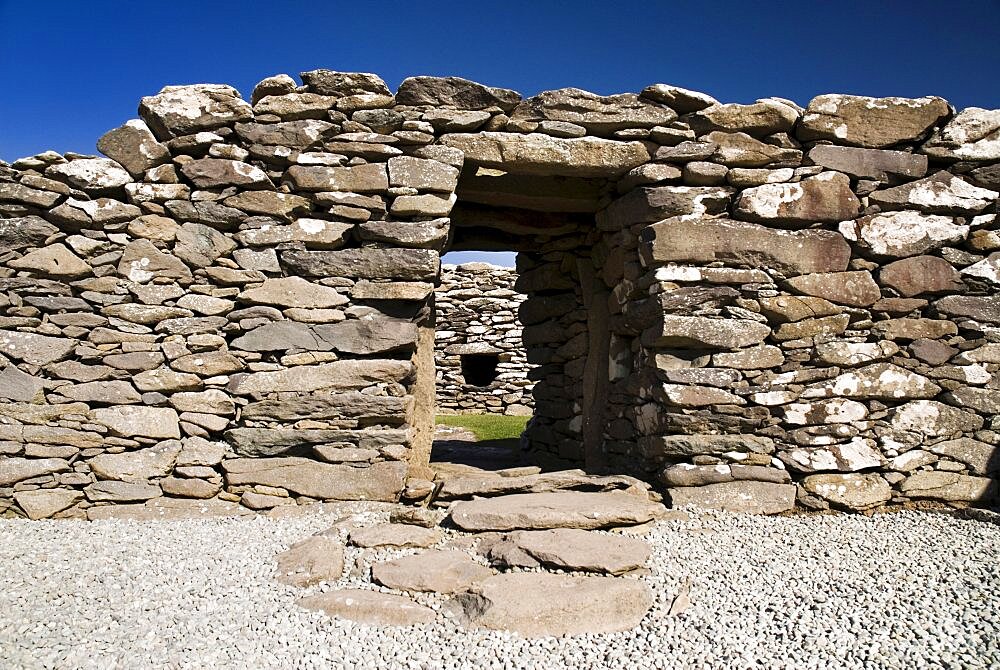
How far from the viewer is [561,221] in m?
6.95

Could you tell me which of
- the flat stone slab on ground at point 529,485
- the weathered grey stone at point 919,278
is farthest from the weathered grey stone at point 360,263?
the weathered grey stone at point 919,278

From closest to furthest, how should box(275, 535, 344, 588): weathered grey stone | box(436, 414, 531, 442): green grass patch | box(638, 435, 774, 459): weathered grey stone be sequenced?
box(275, 535, 344, 588): weathered grey stone
box(638, 435, 774, 459): weathered grey stone
box(436, 414, 531, 442): green grass patch

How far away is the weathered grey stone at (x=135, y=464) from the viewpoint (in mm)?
4848

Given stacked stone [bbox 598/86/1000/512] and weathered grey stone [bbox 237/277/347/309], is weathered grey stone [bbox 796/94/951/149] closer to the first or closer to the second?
stacked stone [bbox 598/86/1000/512]

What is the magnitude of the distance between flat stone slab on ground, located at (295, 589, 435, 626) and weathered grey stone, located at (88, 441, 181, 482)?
2085 mm

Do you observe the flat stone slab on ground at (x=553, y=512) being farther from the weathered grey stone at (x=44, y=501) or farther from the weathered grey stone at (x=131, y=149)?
the weathered grey stone at (x=131, y=149)

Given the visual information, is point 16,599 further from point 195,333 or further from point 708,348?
point 708,348

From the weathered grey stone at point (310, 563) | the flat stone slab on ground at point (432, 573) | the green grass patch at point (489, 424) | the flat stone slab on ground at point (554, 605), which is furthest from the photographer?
the green grass patch at point (489, 424)

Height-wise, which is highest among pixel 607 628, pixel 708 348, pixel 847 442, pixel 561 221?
pixel 561 221

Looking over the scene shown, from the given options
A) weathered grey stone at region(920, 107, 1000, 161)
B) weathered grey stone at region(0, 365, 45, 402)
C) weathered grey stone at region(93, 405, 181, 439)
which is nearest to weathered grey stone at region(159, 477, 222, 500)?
weathered grey stone at region(93, 405, 181, 439)

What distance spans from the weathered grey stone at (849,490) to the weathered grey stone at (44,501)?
520 centimetres

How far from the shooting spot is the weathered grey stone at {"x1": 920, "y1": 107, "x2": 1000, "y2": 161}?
17.7ft

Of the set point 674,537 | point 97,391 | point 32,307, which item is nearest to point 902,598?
point 674,537

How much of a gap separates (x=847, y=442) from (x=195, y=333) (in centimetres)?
484
